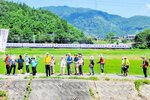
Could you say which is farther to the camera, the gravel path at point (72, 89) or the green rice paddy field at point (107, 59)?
the green rice paddy field at point (107, 59)

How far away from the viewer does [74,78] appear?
2822cm

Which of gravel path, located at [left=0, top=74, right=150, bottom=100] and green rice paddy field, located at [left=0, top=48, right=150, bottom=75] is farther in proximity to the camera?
green rice paddy field, located at [left=0, top=48, right=150, bottom=75]

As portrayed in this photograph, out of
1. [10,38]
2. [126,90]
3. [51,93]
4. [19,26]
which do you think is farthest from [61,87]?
[19,26]

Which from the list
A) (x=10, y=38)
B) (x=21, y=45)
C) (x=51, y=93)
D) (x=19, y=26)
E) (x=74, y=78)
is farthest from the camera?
(x=19, y=26)

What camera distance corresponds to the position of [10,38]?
158375 millimetres

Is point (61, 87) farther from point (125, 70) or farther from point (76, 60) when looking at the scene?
point (125, 70)

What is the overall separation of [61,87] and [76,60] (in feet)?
21.2

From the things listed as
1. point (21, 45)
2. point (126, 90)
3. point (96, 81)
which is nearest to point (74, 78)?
point (96, 81)

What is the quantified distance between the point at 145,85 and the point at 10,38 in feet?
441

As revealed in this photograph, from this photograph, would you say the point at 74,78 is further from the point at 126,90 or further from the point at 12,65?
the point at 12,65

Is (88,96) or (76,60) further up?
(76,60)

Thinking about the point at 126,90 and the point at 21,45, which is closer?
→ the point at 126,90

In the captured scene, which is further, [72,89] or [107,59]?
[107,59]

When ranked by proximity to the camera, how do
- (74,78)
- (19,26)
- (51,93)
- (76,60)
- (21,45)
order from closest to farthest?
(51,93), (74,78), (76,60), (21,45), (19,26)
